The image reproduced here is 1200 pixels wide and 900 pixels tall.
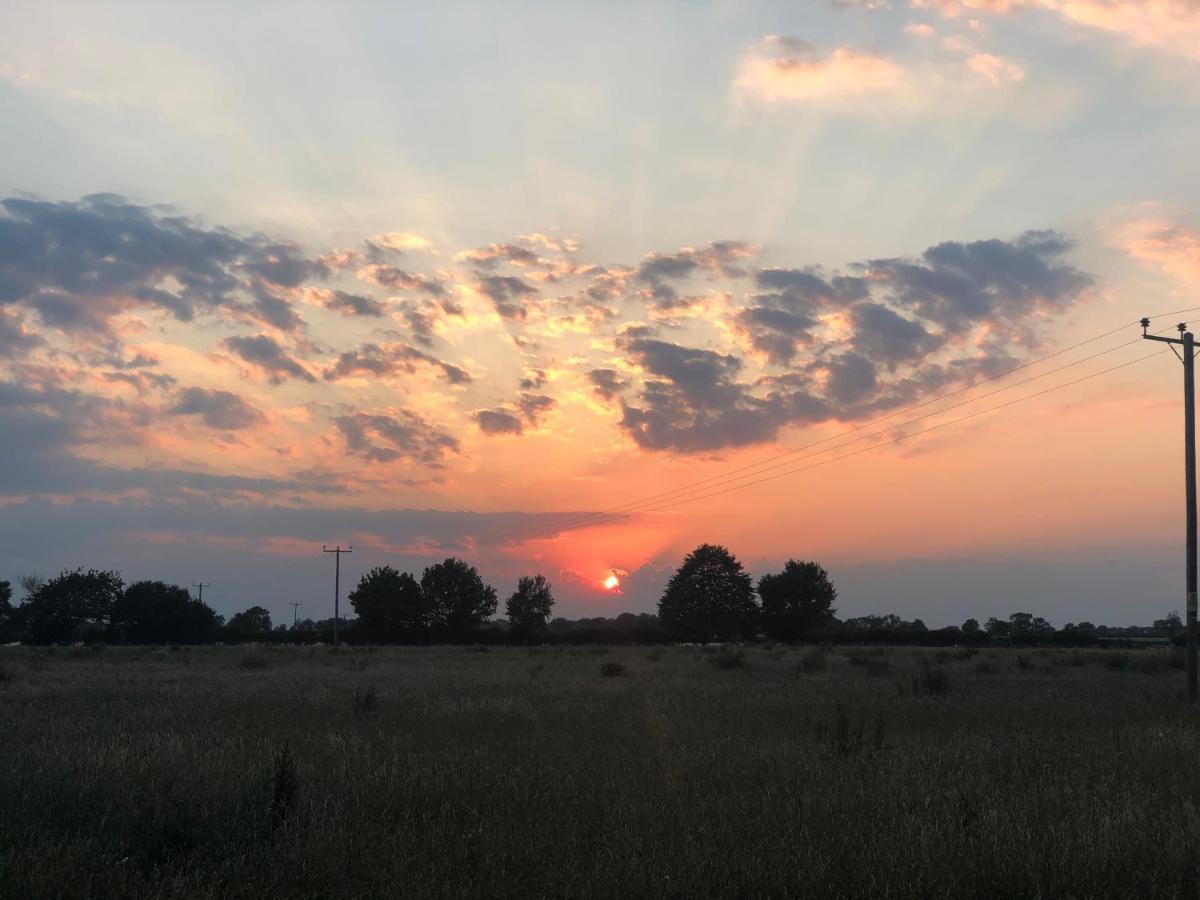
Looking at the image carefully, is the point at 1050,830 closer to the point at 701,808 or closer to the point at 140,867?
the point at 701,808

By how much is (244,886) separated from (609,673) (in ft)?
89.2

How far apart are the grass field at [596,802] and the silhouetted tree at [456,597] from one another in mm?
99230

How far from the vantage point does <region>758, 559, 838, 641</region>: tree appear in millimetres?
119125

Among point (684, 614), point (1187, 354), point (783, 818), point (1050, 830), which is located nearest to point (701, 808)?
point (783, 818)

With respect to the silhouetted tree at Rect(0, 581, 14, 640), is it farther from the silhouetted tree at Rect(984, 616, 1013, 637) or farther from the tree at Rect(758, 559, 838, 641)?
the silhouetted tree at Rect(984, 616, 1013, 637)

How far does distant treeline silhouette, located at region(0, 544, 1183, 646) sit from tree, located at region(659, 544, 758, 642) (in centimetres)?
14

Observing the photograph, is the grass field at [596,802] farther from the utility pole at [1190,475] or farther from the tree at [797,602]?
the tree at [797,602]

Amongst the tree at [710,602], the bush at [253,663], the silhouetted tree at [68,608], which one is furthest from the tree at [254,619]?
the bush at [253,663]

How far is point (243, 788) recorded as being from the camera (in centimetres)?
1012

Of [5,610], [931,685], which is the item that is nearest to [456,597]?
[5,610]

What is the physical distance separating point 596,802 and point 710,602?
11624 centimetres

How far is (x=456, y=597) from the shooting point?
4771 inches

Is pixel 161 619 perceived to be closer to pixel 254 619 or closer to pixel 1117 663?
pixel 254 619

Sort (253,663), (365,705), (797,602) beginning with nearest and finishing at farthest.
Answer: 1. (365,705)
2. (253,663)
3. (797,602)
